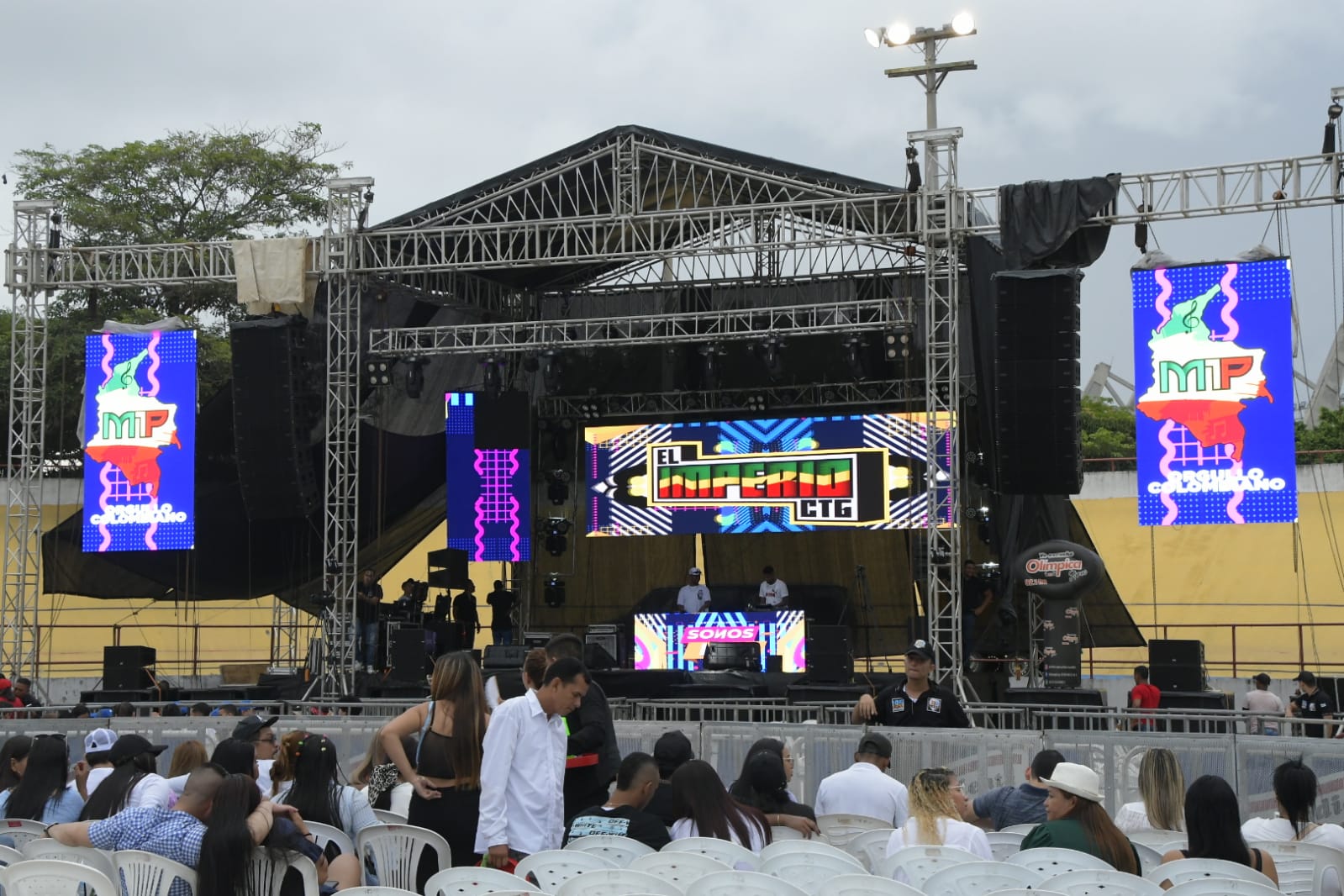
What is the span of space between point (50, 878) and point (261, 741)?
285 cm

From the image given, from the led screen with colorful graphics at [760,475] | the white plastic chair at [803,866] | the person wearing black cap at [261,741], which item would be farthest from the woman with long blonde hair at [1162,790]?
the led screen with colorful graphics at [760,475]

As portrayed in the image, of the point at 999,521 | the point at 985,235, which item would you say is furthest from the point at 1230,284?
the point at 999,521

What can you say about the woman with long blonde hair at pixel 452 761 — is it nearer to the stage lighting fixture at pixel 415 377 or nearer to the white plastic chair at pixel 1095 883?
the white plastic chair at pixel 1095 883

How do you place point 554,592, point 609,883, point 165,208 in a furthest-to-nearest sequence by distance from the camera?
point 165,208
point 554,592
point 609,883

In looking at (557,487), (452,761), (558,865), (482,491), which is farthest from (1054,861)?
(557,487)

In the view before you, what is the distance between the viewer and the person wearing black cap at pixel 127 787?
20.4 ft

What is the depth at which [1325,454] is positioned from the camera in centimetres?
3002

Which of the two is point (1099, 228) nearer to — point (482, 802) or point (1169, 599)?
point (482, 802)

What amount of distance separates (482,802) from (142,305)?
28.6 meters

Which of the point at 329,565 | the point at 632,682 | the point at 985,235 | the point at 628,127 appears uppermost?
the point at 628,127

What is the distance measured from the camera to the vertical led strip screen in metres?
20.3

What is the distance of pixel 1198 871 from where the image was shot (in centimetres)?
507

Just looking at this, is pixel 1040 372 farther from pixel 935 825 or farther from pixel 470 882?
pixel 470 882

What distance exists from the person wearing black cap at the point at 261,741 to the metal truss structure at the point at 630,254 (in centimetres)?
949
